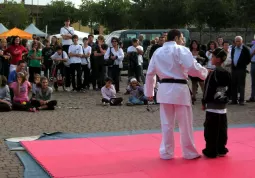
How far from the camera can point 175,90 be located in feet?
21.9

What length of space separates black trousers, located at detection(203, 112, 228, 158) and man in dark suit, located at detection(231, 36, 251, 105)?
6215 mm

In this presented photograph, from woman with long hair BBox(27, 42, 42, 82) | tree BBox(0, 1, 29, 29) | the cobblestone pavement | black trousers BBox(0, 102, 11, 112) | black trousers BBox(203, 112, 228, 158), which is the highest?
tree BBox(0, 1, 29, 29)

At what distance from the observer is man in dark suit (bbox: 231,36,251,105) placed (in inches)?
510

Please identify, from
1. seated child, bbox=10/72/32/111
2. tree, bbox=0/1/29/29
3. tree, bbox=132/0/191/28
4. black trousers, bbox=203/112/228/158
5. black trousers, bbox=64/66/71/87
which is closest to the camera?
black trousers, bbox=203/112/228/158

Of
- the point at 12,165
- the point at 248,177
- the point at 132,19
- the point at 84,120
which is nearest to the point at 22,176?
the point at 12,165

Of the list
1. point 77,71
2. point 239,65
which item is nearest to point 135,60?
point 77,71

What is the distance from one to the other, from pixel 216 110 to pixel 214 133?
34cm

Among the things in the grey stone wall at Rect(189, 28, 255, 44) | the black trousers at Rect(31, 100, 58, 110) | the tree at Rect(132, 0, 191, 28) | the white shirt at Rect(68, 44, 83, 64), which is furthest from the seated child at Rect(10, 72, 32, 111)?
the tree at Rect(132, 0, 191, 28)

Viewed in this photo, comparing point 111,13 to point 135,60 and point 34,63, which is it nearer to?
point 135,60

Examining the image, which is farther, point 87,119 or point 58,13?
point 58,13

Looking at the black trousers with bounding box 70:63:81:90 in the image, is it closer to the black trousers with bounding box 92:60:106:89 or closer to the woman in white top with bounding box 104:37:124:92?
the black trousers with bounding box 92:60:106:89

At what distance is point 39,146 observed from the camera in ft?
25.2

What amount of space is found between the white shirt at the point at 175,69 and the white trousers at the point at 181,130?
0.15 m

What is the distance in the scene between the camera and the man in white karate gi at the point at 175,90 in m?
6.66
